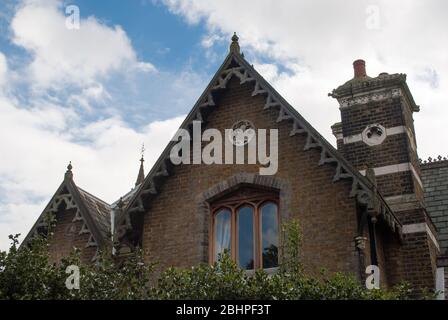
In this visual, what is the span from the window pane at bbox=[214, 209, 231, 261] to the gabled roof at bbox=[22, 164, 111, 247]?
2952mm

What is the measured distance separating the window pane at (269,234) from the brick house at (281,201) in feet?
0.07

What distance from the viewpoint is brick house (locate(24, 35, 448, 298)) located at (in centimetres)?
1228

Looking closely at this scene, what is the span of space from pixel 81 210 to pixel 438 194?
33.4 ft

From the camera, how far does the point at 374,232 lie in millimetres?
13117

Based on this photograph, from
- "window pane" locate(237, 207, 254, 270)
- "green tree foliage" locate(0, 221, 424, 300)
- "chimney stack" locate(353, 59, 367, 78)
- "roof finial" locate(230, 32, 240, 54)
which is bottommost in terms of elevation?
"green tree foliage" locate(0, 221, 424, 300)

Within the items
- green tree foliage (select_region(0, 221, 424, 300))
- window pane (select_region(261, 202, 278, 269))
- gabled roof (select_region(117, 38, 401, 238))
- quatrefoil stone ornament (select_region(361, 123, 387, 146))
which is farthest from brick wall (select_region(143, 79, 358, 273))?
quatrefoil stone ornament (select_region(361, 123, 387, 146))

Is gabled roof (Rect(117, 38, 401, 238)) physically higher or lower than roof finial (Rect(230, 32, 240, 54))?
lower

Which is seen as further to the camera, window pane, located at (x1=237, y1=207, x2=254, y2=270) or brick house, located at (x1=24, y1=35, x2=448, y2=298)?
window pane, located at (x1=237, y1=207, x2=254, y2=270)

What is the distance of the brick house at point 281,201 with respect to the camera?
1228 centimetres

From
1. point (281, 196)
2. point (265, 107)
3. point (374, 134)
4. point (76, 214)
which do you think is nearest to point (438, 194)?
point (374, 134)

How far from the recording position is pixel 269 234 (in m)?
12.9

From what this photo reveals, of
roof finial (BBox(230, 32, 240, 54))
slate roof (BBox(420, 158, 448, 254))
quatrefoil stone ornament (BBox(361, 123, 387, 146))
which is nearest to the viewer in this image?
roof finial (BBox(230, 32, 240, 54))

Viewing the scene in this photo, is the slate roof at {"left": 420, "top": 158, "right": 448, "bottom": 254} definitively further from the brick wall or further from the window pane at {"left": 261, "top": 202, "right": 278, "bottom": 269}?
the window pane at {"left": 261, "top": 202, "right": 278, "bottom": 269}
